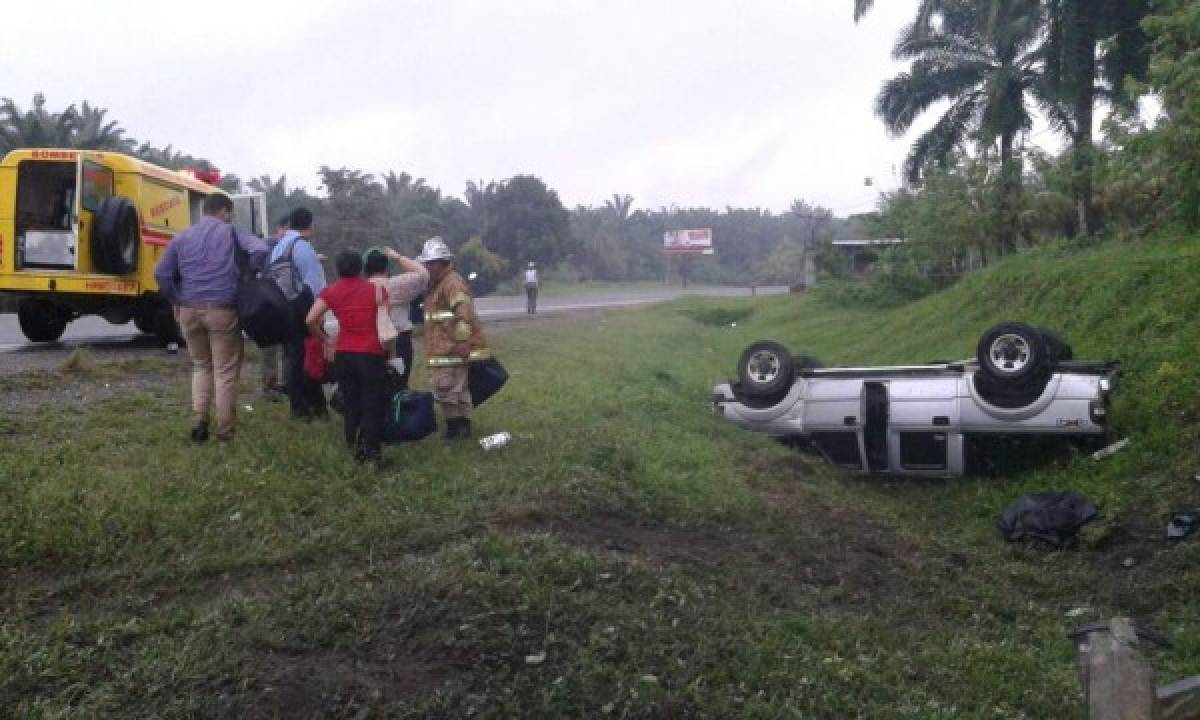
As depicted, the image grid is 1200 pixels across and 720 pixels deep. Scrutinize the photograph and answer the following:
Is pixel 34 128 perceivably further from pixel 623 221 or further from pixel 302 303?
pixel 623 221

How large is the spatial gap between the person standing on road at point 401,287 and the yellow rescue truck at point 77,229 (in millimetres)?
7232

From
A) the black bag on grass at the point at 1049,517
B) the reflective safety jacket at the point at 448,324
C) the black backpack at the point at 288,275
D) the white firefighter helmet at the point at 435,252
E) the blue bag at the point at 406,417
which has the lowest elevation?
the black bag on grass at the point at 1049,517

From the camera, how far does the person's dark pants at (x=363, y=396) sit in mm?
7309

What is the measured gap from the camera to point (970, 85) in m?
32.8

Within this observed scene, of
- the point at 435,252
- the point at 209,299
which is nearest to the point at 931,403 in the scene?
the point at 435,252

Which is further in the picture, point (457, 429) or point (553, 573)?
point (457, 429)

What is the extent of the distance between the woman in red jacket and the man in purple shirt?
0.71m

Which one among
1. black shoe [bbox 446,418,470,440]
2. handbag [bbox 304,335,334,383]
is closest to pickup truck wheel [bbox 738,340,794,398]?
black shoe [bbox 446,418,470,440]

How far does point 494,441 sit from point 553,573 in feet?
10.1

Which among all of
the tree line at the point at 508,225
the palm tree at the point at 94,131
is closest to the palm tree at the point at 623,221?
the tree line at the point at 508,225

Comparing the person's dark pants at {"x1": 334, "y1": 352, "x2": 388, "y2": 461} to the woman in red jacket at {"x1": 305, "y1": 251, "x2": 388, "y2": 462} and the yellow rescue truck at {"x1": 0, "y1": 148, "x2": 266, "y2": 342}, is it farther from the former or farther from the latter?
the yellow rescue truck at {"x1": 0, "y1": 148, "x2": 266, "y2": 342}

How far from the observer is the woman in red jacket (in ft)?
24.0

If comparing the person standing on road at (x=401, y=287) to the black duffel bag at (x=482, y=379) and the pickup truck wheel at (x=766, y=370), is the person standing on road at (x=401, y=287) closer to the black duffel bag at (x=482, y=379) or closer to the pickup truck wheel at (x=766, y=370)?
the black duffel bag at (x=482, y=379)

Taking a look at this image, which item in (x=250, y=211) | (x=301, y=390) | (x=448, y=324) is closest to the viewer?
(x=448, y=324)
